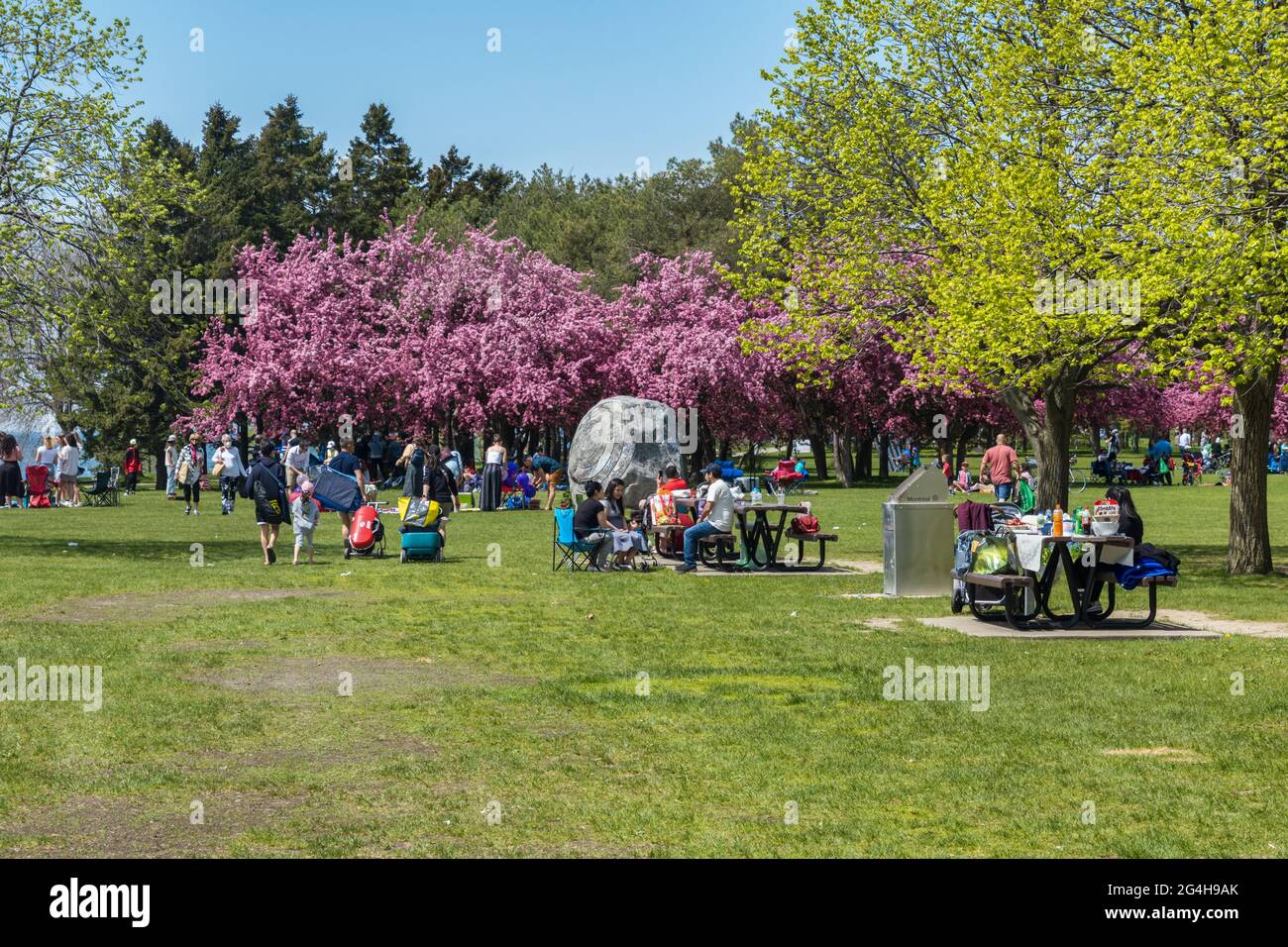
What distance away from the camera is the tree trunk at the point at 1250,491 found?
21516 mm

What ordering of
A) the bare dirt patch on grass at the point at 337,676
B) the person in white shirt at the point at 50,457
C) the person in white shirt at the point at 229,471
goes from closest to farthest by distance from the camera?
1. the bare dirt patch on grass at the point at 337,676
2. the person in white shirt at the point at 229,471
3. the person in white shirt at the point at 50,457

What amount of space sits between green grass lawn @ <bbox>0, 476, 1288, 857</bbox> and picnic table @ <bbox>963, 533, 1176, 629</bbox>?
0.94m

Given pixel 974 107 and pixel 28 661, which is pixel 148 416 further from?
pixel 28 661

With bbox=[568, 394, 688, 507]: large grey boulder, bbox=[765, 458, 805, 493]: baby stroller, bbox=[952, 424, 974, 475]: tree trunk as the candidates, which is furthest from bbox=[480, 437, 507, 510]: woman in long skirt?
bbox=[952, 424, 974, 475]: tree trunk

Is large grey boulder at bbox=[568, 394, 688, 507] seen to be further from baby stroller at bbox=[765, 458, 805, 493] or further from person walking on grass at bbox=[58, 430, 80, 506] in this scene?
person walking on grass at bbox=[58, 430, 80, 506]

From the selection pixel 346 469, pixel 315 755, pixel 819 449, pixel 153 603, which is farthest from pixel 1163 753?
pixel 819 449

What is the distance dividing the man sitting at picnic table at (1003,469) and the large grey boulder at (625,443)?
9222 millimetres

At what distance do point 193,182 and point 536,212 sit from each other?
53.4m

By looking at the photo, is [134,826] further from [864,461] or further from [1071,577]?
[864,461]

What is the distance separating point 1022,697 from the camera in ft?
38.1

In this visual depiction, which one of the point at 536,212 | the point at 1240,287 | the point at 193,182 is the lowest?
the point at 1240,287

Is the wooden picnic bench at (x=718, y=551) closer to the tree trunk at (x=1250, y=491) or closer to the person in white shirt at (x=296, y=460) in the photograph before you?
the tree trunk at (x=1250, y=491)

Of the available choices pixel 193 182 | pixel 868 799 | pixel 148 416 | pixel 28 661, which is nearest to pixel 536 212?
pixel 148 416

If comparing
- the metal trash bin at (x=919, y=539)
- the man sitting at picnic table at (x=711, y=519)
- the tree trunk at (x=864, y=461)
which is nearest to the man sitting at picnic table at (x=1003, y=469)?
the man sitting at picnic table at (x=711, y=519)
